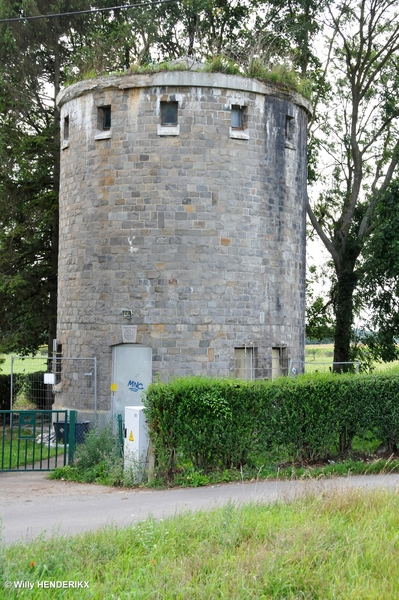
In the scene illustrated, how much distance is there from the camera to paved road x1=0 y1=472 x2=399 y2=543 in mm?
8930

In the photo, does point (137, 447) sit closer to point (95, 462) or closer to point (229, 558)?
point (95, 462)

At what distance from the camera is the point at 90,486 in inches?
467

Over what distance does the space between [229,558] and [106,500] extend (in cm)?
357

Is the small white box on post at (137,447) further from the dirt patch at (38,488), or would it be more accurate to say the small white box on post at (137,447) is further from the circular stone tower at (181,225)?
the circular stone tower at (181,225)

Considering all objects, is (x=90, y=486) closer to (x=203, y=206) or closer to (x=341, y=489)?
(x=341, y=489)

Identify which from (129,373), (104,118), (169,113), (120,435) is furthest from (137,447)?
(104,118)

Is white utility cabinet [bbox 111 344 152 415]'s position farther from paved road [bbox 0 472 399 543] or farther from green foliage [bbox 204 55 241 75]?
green foliage [bbox 204 55 241 75]

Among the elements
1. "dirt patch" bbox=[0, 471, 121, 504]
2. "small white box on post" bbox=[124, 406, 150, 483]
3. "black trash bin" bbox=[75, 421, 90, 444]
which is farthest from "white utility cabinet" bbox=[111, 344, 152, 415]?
"small white box on post" bbox=[124, 406, 150, 483]

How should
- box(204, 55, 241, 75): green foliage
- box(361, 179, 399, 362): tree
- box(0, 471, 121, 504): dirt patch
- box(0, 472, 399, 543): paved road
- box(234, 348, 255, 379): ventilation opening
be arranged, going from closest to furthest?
1. box(0, 472, 399, 543): paved road
2. box(0, 471, 121, 504): dirt patch
3. box(204, 55, 241, 75): green foliage
4. box(234, 348, 255, 379): ventilation opening
5. box(361, 179, 399, 362): tree

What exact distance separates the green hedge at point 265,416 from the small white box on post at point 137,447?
33 cm

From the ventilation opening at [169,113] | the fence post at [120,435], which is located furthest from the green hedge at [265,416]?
the ventilation opening at [169,113]

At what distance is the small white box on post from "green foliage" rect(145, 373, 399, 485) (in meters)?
0.30

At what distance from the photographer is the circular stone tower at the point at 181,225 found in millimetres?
16719

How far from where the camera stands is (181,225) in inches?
660
